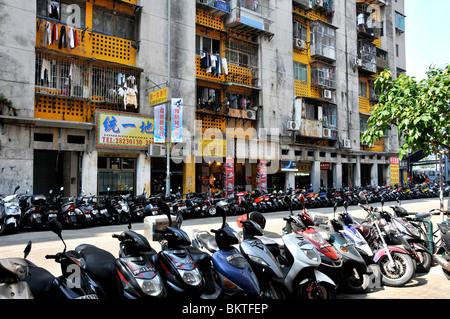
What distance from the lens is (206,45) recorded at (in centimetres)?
2050

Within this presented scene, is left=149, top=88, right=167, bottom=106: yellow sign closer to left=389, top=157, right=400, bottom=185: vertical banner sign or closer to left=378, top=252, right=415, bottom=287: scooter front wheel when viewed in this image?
left=378, top=252, right=415, bottom=287: scooter front wheel

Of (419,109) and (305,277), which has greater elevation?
(419,109)

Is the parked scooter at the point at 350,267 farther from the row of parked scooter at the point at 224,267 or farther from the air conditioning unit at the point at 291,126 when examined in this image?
the air conditioning unit at the point at 291,126

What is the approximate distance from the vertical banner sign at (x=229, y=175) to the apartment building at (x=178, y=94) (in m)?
0.09

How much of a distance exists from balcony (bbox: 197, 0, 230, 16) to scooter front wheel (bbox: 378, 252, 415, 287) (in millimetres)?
17390

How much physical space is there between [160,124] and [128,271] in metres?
13.9

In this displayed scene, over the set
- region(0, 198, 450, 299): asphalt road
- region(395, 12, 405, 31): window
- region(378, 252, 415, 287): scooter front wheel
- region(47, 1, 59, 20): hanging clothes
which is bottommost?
region(0, 198, 450, 299): asphalt road

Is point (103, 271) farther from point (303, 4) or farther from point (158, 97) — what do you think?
point (303, 4)

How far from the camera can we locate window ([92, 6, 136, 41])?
53.8ft

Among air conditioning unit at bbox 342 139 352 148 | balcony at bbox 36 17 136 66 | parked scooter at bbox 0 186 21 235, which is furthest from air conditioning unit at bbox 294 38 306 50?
parked scooter at bbox 0 186 21 235

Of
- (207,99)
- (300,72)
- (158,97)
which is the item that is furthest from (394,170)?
(158,97)
